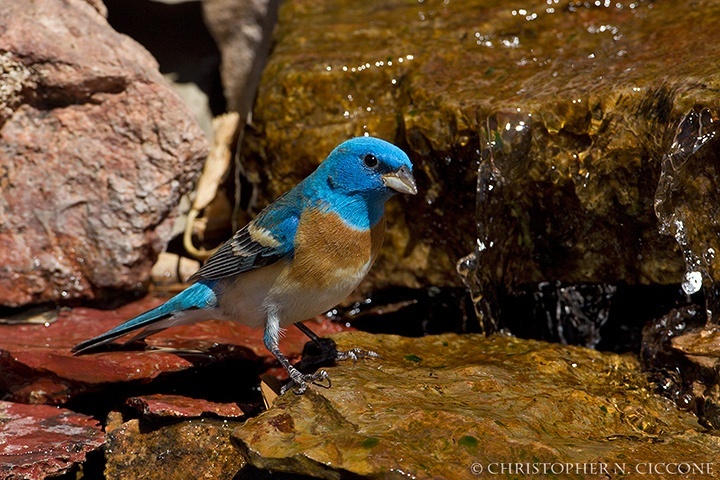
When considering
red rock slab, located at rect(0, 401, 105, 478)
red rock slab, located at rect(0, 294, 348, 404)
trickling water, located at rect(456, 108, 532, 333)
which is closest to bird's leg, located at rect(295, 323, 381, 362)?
red rock slab, located at rect(0, 294, 348, 404)

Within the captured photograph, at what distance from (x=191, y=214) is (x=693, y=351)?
11.6ft

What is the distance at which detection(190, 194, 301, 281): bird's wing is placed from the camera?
4066mm

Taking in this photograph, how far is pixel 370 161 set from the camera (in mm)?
3998

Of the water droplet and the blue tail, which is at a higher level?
the water droplet

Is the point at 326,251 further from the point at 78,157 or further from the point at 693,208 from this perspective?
the point at 78,157

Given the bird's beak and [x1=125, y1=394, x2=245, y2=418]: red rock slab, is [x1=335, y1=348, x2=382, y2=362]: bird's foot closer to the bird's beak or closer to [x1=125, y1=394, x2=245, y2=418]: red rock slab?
[x1=125, y1=394, x2=245, y2=418]: red rock slab

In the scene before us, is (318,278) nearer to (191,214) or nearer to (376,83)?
(376,83)

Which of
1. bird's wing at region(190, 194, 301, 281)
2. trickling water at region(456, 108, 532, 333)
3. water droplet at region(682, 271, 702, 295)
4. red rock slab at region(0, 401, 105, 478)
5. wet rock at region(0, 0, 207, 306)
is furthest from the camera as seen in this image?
wet rock at region(0, 0, 207, 306)

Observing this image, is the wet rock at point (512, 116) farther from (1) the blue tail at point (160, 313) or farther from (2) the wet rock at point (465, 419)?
(1) the blue tail at point (160, 313)

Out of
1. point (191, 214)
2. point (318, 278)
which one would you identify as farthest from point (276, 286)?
point (191, 214)

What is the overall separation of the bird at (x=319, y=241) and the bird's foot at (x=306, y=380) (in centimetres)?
2

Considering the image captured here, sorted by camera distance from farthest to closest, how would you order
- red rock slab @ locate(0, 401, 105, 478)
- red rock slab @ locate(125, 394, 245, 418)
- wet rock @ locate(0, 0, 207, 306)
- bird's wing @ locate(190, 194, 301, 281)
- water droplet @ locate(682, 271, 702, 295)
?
wet rock @ locate(0, 0, 207, 306), water droplet @ locate(682, 271, 702, 295), bird's wing @ locate(190, 194, 301, 281), red rock slab @ locate(125, 394, 245, 418), red rock slab @ locate(0, 401, 105, 478)

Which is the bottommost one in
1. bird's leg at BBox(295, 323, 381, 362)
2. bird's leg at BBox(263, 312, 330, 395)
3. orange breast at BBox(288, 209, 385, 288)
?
bird's leg at BBox(295, 323, 381, 362)

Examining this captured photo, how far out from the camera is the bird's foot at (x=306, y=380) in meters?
3.63
